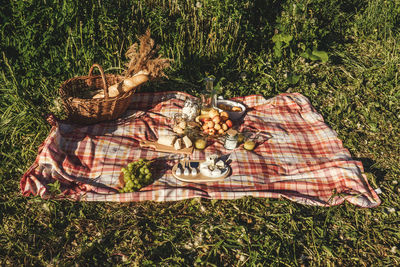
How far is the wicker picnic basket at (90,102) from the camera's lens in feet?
14.6

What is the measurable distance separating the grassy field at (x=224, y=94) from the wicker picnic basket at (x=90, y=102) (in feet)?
1.15

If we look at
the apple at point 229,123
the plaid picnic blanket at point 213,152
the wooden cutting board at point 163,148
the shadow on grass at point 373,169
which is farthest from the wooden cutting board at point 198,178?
the shadow on grass at point 373,169

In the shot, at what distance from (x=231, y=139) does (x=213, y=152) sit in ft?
1.17

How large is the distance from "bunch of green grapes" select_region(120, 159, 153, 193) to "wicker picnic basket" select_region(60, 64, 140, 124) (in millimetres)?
1188

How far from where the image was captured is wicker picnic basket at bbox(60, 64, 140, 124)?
14.6ft

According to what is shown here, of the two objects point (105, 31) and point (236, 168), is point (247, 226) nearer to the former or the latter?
point (236, 168)

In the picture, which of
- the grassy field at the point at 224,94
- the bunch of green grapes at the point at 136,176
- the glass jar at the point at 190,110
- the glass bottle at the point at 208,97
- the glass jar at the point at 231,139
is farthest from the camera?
the glass bottle at the point at 208,97

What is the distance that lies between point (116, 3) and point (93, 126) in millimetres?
2686

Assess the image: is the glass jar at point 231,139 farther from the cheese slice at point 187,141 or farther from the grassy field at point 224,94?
the grassy field at point 224,94

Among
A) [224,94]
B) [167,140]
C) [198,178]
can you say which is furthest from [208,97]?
[198,178]

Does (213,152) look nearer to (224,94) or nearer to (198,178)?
(198,178)

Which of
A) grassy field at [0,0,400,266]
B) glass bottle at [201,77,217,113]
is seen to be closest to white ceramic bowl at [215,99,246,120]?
glass bottle at [201,77,217,113]

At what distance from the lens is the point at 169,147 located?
4551 millimetres

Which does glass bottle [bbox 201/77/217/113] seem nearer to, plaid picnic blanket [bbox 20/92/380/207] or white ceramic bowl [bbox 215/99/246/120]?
white ceramic bowl [bbox 215/99/246/120]
